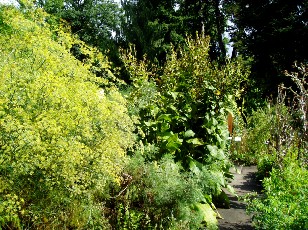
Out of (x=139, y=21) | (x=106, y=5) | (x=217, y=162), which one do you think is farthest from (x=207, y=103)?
(x=106, y=5)

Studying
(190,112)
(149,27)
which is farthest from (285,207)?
(149,27)

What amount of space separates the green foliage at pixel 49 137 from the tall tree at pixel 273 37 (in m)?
10.0

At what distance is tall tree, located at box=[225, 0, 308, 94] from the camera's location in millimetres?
12523

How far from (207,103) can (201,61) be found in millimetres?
613

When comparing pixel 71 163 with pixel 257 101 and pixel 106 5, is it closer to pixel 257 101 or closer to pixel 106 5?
pixel 257 101

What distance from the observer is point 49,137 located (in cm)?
263

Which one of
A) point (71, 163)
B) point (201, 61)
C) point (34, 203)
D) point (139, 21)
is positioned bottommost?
point (34, 203)

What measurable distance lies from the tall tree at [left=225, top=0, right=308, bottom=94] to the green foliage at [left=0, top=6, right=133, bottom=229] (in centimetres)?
1001

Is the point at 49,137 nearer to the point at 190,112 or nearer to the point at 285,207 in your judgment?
the point at 285,207

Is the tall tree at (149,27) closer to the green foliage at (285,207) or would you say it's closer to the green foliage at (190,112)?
the green foliage at (190,112)

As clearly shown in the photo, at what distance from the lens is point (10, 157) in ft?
7.73

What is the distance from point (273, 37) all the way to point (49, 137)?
11.8m

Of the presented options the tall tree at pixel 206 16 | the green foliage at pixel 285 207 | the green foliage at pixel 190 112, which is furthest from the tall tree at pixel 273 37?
the green foliage at pixel 285 207

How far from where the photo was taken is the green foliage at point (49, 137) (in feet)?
8.08
